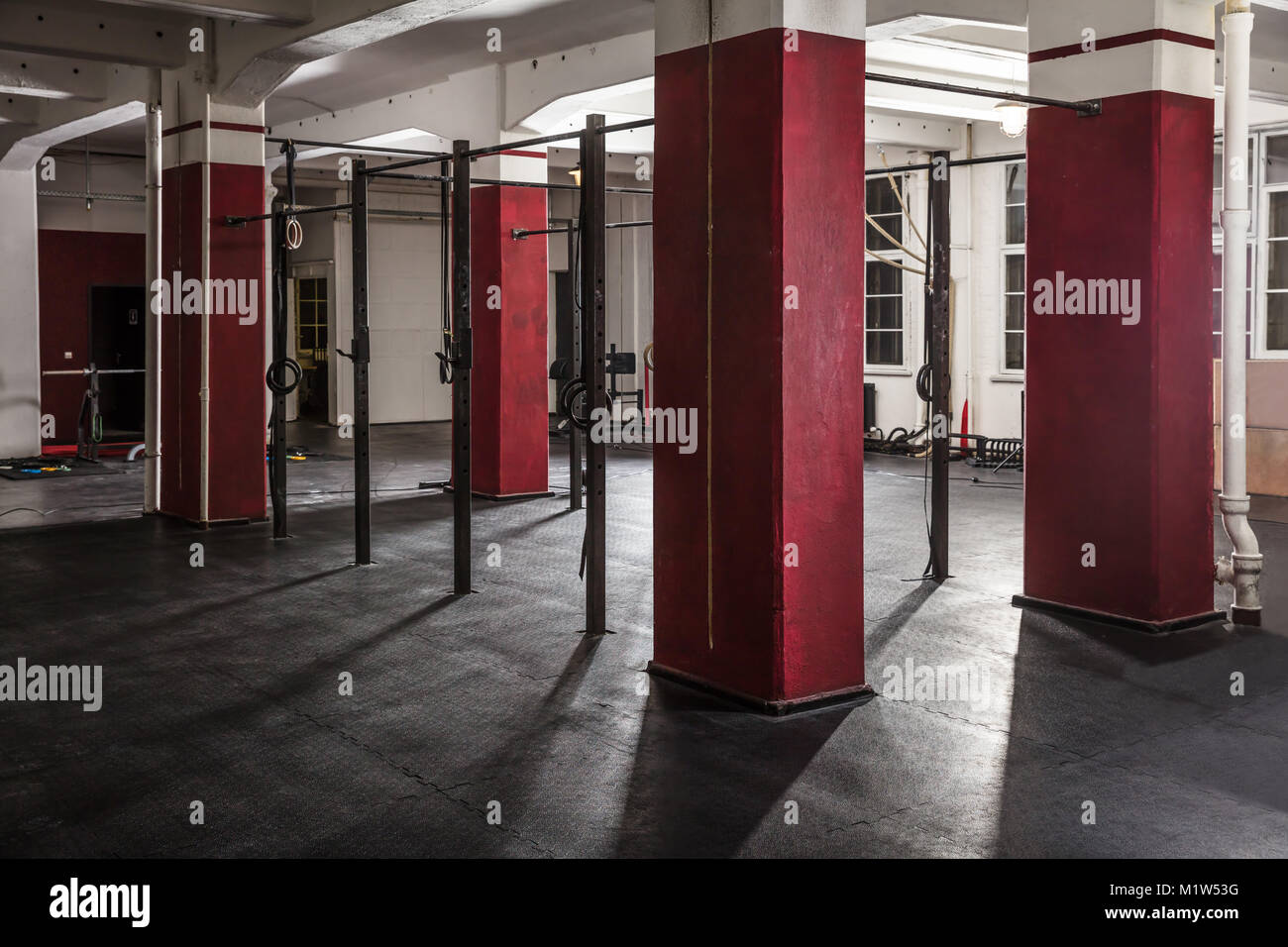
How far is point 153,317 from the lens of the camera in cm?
981

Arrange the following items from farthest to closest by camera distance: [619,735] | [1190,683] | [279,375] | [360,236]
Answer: [279,375] < [360,236] < [1190,683] < [619,735]

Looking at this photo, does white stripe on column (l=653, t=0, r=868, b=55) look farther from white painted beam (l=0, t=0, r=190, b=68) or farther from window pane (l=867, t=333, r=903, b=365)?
window pane (l=867, t=333, r=903, b=365)

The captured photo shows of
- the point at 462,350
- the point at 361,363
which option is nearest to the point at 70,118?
the point at 361,363

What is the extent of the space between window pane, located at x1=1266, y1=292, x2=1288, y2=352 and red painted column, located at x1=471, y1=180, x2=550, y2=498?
6593 millimetres

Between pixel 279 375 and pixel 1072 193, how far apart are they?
5316 mm

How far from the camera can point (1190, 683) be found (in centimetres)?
509

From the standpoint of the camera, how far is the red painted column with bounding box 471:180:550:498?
1044 centimetres

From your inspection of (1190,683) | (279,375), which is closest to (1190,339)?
(1190,683)

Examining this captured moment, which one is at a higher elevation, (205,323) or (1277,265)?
(1277,265)

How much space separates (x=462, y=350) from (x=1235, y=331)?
13.0ft

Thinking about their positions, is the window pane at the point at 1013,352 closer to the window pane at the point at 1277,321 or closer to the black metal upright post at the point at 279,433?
the window pane at the point at 1277,321

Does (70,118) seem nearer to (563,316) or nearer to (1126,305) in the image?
(563,316)

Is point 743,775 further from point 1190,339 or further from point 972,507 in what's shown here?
point 972,507
